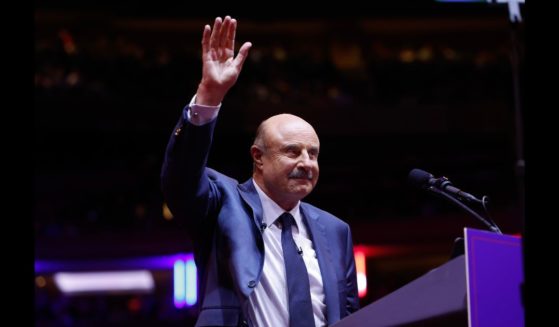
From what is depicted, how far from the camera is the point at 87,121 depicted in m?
9.04

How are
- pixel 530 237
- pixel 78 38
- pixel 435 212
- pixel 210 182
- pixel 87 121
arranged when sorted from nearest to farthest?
pixel 530 237, pixel 210 182, pixel 435 212, pixel 87 121, pixel 78 38

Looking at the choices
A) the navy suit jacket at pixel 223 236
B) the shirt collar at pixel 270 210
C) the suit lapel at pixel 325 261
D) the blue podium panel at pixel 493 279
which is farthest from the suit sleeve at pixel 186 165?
the blue podium panel at pixel 493 279

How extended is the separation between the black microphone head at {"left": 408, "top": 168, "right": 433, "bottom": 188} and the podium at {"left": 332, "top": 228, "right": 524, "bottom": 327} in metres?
0.44

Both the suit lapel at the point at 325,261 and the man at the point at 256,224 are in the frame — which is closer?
the man at the point at 256,224

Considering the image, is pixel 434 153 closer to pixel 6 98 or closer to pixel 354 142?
pixel 354 142

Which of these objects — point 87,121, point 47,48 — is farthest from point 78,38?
point 87,121

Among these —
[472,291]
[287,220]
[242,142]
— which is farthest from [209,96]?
[242,142]

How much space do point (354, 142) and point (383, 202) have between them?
3.80 ft

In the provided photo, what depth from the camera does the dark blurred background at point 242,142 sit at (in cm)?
763

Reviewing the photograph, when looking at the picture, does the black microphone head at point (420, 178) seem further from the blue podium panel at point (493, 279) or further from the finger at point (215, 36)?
the finger at point (215, 36)

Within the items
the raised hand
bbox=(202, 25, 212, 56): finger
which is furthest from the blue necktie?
bbox=(202, 25, 212, 56): finger

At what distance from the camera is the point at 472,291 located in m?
1.71

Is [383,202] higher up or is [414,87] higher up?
[414,87]

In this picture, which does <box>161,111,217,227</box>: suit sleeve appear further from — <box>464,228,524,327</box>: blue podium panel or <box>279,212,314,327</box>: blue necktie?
<box>464,228,524,327</box>: blue podium panel
